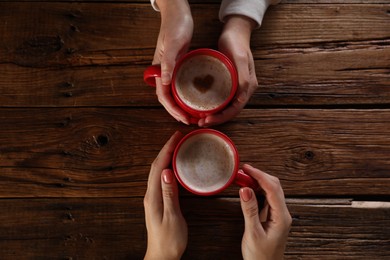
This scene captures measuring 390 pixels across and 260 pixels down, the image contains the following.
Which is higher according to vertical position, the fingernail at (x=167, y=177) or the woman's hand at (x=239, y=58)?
the woman's hand at (x=239, y=58)

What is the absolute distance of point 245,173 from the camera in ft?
3.50

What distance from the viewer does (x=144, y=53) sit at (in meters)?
1.20

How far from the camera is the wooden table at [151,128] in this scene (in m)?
1.15

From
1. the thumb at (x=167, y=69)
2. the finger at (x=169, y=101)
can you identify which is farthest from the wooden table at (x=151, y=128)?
the thumb at (x=167, y=69)

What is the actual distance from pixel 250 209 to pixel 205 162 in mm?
154

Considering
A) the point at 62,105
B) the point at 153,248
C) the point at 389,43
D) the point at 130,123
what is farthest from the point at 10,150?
the point at 389,43

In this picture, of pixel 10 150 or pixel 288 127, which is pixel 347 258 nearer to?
pixel 288 127

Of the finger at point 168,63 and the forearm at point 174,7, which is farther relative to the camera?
the forearm at point 174,7

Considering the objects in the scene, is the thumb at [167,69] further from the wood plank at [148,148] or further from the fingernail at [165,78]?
the wood plank at [148,148]

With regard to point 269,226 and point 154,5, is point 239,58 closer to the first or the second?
point 154,5

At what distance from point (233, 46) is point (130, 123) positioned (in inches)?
13.8

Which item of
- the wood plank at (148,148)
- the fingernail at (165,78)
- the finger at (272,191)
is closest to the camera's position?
the fingernail at (165,78)

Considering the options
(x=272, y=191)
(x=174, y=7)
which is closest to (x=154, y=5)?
(x=174, y=7)

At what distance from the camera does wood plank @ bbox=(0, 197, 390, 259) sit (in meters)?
1.14
